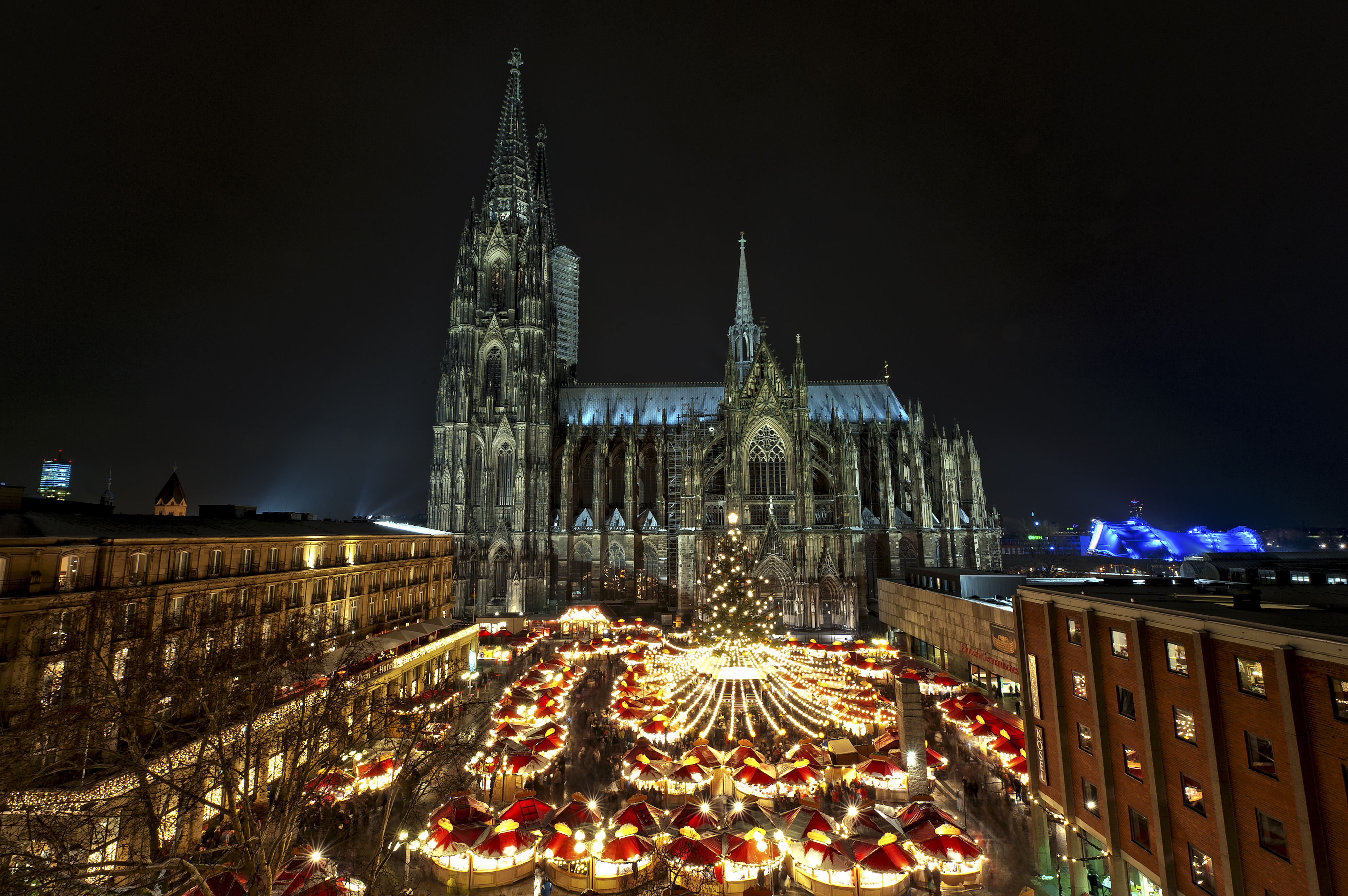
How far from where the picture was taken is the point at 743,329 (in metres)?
73.4

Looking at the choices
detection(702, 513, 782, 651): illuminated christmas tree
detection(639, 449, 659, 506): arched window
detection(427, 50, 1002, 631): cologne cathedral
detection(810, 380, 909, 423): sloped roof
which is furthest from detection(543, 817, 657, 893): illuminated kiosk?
detection(810, 380, 909, 423): sloped roof

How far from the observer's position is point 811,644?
4341 cm

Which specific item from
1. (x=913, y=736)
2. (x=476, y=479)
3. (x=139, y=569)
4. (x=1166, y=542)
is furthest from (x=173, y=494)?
(x=1166, y=542)

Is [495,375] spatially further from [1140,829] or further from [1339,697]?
[1339,697]

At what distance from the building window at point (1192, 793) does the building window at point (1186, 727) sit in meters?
0.87

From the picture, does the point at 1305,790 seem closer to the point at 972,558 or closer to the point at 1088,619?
the point at 1088,619

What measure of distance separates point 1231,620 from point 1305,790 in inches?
128

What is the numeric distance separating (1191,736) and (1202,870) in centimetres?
303

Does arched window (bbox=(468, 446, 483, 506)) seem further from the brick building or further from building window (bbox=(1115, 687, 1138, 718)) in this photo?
building window (bbox=(1115, 687, 1138, 718))

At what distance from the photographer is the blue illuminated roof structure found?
99.1m

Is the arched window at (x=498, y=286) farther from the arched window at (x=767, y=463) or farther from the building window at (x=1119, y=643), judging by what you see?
the building window at (x=1119, y=643)

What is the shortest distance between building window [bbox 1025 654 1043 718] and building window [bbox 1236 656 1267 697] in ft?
24.2

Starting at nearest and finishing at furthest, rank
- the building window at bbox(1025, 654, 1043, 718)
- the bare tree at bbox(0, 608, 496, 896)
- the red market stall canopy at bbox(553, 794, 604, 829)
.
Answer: the bare tree at bbox(0, 608, 496, 896) < the red market stall canopy at bbox(553, 794, 604, 829) < the building window at bbox(1025, 654, 1043, 718)

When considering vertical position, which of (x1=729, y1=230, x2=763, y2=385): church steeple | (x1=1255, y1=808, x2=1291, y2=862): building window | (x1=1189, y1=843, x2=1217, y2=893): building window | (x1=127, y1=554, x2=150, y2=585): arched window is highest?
(x1=729, y1=230, x2=763, y2=385): church steeple
